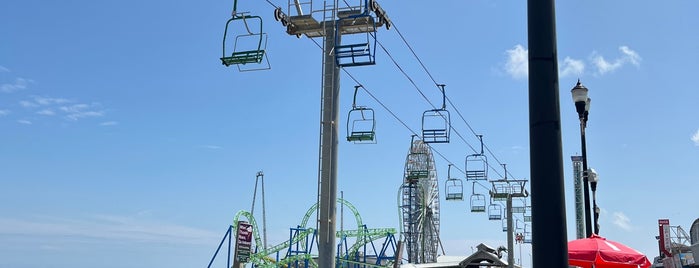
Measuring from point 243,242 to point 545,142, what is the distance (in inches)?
2052

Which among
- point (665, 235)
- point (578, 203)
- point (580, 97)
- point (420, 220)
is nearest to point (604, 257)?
point (580, 97)

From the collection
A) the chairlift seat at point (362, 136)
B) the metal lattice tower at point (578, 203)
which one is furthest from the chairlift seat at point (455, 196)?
the chairlift seat at point (362, 136)

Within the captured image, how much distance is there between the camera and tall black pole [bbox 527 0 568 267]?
339 cm

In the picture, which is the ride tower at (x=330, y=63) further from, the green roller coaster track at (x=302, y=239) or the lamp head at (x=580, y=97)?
the green roller coaster track at (x=302, y=239)

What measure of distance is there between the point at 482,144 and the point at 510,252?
12.6 m

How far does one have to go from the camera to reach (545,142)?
3492 mm

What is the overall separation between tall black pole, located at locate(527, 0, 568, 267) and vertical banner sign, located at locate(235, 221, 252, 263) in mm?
50938

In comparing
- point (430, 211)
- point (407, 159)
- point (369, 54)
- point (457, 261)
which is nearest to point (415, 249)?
point (430, 211)

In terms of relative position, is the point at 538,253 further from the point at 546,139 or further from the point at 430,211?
the point at 430,211

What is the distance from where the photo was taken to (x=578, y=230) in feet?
83.8

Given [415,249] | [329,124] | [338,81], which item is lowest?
[415,249]

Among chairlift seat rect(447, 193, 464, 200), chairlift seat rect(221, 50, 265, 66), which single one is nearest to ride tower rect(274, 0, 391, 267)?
chairlift seat rect(221, 50, 265, 66)

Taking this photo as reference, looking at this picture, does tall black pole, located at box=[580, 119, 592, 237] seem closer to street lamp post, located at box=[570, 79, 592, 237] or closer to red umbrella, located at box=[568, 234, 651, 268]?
street lamp post, located at box=[570, 79, 592, 237]

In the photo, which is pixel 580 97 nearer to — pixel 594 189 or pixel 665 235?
pixel 594 189
